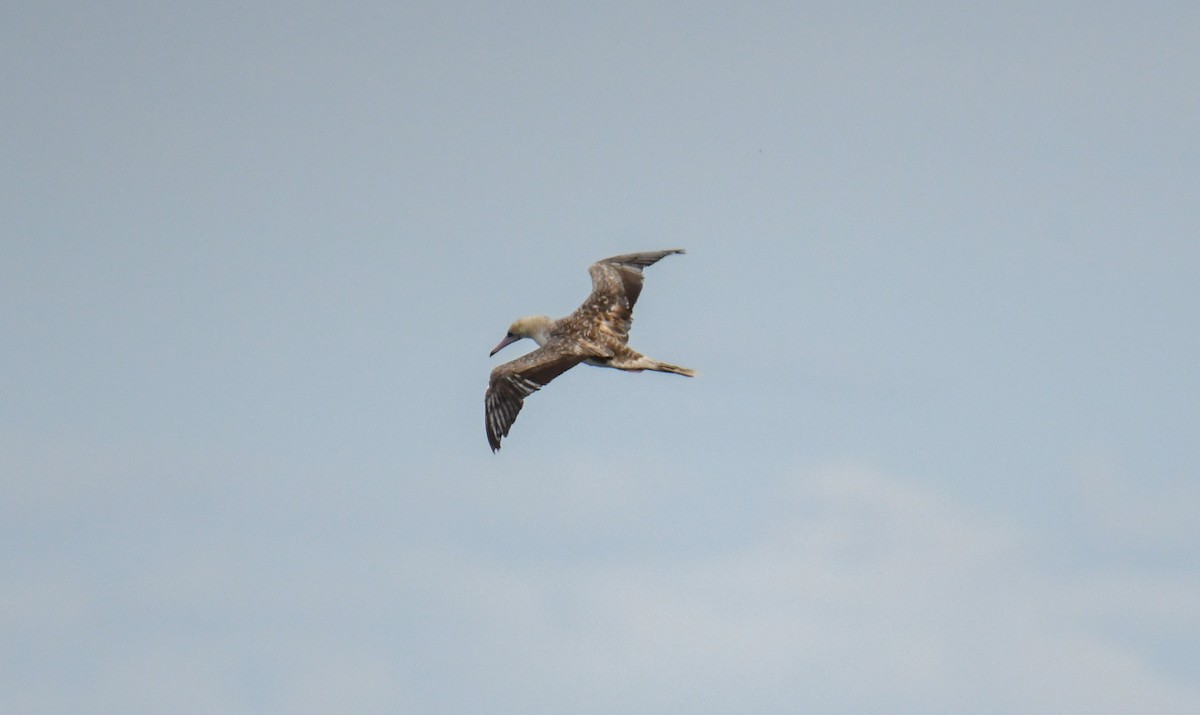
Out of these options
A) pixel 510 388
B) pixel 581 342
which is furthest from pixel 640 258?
pixel 510 388

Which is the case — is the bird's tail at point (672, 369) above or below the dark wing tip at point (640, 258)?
below

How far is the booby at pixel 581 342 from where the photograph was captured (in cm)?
2912

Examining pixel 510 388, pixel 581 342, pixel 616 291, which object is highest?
pixel 616 291

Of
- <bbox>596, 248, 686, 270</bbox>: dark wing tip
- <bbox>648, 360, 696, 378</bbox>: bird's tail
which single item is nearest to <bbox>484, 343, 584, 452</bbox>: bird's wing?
<bbox>648, 360, 696, 378</bbox>: bird's tail

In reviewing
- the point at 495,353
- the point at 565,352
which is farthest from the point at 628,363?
the point at 495,353

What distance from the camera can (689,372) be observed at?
98.1 ft

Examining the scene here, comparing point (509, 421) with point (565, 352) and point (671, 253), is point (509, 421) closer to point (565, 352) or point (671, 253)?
point (565, 352)

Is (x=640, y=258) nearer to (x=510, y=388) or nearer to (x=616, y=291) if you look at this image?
(x=616, y=291)

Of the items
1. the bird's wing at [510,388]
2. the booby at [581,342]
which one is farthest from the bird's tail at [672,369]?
the bird's wing at [510,388]

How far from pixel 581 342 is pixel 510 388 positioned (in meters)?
2.31

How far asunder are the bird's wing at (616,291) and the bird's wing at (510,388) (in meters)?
2.42

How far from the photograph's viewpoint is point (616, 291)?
108 feet

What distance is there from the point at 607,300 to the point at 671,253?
2.13m

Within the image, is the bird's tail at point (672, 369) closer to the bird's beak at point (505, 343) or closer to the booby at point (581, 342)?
Answer: the booby at point (581, 342)
